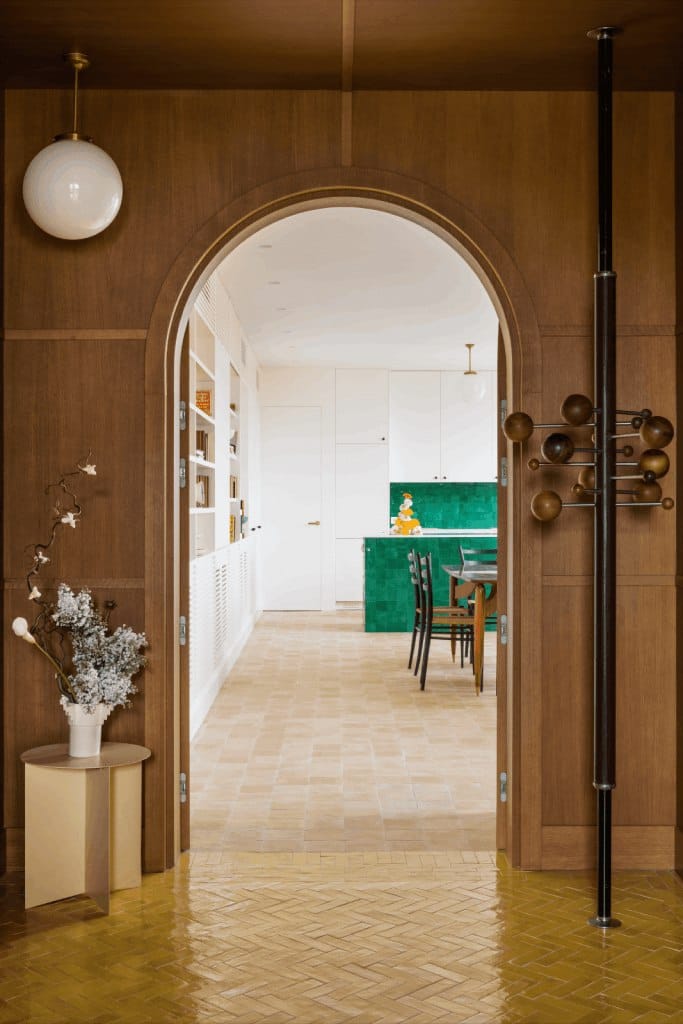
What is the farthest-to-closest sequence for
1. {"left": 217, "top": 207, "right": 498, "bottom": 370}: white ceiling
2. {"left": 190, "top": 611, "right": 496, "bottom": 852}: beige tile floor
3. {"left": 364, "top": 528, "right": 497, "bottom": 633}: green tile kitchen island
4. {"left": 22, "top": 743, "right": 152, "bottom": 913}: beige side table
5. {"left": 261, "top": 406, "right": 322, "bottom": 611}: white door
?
{"left": 261, "top": 406, "right": 322, "bottom": 611}: white door → {"left": 364, "top": 528, "right": 497, "bottom": 633}: green tile kitchen island → {"left": 217, "top": 207, "right": 498, "bottom": 370}: white ceiling → {"left": 190, "top": 611, "right": 496, "bottom": 852}: beige tile floor → {"left": 22, "top": 743, "right": 152, "bottom": 913}: beige side table

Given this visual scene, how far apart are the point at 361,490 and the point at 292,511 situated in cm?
92

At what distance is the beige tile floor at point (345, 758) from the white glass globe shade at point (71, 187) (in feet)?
8.14

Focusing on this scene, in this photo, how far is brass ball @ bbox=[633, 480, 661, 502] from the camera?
3684 mm

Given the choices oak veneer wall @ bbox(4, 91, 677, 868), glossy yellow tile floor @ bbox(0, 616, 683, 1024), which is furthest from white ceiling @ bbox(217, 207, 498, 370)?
glossy yellow tile floor @ bbox(0, 616, 683, 1024)

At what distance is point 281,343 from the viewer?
11.2 metres

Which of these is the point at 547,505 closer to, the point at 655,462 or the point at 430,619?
the point at 655,462

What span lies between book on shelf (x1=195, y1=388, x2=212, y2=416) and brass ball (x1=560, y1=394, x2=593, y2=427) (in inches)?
154

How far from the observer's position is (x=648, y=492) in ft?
12.1

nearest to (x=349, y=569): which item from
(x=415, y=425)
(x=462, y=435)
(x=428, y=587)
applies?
(x=415, y=425)

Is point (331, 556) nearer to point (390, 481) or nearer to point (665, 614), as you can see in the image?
point (390, 481)

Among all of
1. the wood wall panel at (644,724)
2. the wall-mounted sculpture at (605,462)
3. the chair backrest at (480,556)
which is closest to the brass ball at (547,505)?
the wall-mounted sculpture at (605,462)

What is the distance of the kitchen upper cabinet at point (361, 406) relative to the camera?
520 inches

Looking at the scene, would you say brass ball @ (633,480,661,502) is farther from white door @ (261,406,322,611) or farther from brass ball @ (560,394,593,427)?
white door @ (261,406,322,611)

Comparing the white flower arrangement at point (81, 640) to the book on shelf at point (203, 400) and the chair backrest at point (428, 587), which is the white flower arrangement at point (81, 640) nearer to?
Answer: the book on shelf at point (203, 400)
